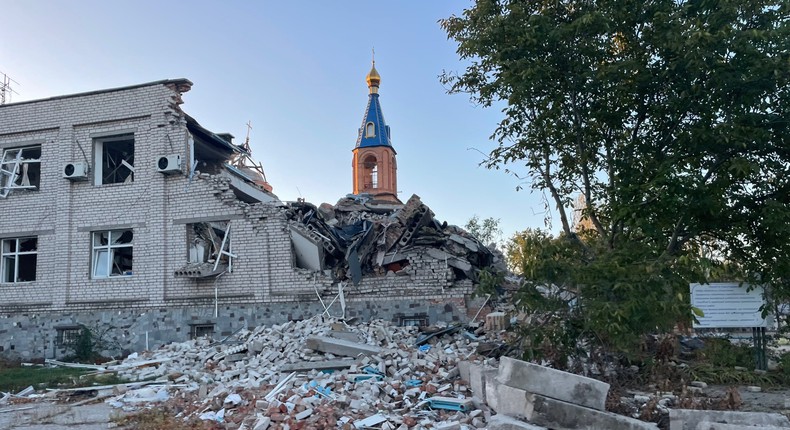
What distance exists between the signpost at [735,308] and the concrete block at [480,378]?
3.79m

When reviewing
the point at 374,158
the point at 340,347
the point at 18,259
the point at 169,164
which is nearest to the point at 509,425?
the point at 340,347

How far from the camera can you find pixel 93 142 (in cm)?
1565

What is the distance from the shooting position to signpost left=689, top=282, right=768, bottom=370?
9.42 metres

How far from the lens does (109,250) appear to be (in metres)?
15.4

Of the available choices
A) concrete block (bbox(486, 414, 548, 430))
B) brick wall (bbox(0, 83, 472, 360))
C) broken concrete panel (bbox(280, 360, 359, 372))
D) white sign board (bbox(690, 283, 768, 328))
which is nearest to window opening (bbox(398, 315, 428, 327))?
brick wall (bbox(0, 83, 472, 360))

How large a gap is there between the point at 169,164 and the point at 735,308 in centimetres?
1197

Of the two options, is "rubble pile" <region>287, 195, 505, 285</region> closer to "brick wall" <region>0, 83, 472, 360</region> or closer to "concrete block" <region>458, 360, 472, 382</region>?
"brick wall" <region>0, 83, 472, 360</region>

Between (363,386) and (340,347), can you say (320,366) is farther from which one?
(363,386)

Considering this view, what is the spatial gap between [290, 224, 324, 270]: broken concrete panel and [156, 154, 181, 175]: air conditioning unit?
10.5ft

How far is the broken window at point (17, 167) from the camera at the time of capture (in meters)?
16.1

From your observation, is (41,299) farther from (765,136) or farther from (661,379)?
(765,136)

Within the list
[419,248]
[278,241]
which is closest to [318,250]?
[278,241]

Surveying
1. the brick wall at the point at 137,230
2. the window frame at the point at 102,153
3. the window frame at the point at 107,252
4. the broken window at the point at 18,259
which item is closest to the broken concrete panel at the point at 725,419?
the brick wall at the point at 137,230

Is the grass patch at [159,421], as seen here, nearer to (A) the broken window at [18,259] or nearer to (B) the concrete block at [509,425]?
Answer: (B) the concrete block at [509,425]
